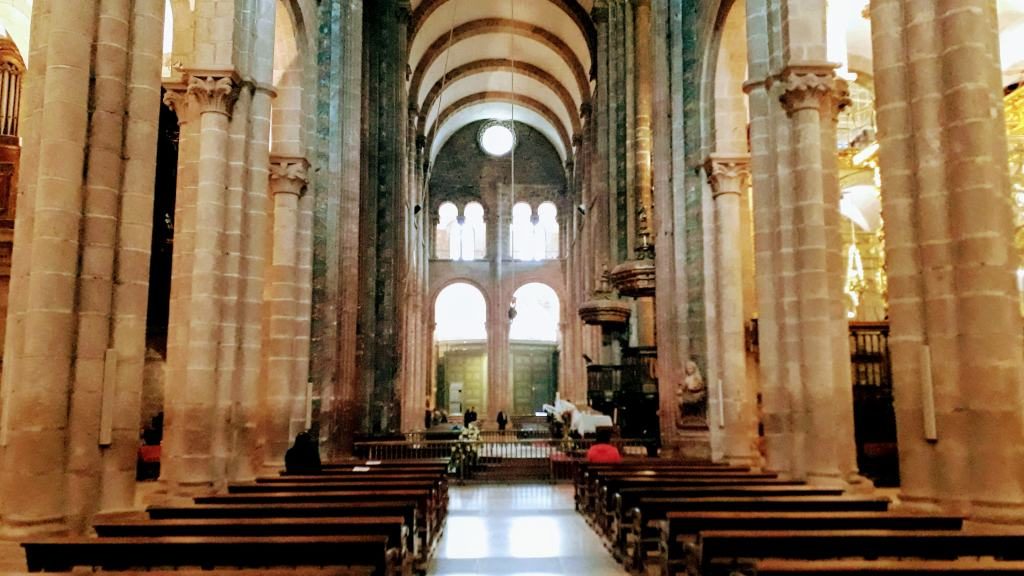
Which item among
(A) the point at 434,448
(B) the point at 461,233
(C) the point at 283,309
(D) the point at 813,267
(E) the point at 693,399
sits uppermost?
(B) the point at 461,233

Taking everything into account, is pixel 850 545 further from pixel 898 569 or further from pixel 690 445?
pixel 690 445

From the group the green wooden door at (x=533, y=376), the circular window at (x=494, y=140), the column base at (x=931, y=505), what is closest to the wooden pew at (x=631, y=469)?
the column base at (x=931, y=505)

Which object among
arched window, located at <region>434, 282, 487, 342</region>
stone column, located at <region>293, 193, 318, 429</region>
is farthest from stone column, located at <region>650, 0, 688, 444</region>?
arched window, located at <region>434, 282, 487, 342</region>

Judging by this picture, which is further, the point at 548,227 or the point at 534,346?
the point at 548,227

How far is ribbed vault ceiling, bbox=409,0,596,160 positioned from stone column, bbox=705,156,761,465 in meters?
17.3

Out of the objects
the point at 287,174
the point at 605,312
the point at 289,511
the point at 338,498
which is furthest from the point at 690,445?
the point at 289,511

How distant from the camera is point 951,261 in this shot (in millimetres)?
8141

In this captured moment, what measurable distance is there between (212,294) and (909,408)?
8591 mm

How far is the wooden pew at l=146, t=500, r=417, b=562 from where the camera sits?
727 centimetres

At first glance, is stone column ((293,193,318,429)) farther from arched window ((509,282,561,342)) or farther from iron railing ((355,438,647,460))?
arched window ((509,282,561,342))

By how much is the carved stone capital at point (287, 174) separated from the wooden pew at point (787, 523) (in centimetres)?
1057

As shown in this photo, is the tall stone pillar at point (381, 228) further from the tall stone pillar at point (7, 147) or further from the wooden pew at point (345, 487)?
the wooden pew at point (345, 487)

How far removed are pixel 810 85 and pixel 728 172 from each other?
506 cm

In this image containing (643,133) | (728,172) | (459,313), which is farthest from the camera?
(459,313)
